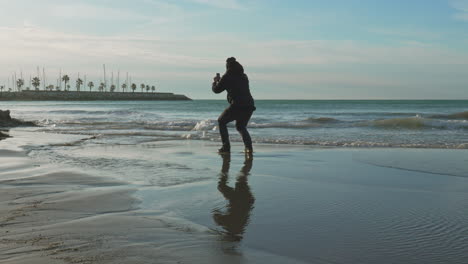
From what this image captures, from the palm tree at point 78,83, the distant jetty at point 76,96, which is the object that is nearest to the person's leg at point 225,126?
the distant jetty at point 76,96

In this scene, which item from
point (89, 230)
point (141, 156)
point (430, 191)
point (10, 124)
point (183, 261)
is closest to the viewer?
point (183, 261)

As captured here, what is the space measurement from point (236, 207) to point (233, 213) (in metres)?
0.21

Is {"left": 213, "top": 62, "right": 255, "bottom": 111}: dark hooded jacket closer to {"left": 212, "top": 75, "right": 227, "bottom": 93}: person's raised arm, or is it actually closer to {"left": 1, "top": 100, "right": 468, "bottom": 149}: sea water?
{"left": 212, "top": 75, "right": 227, "bottom": 93}: person's raised arm

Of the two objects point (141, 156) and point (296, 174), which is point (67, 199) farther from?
point (141, 156)

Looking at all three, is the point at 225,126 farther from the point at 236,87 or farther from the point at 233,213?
the point at 233,213

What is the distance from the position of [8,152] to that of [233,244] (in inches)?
234

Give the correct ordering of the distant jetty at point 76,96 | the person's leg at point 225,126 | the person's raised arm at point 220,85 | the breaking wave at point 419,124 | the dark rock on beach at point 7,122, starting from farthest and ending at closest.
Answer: the distant jetty at point 76,96
the breaking wave at point 419,124
the dark rock on beach at point 7,122
the person's leg at point 225,126
the person's raised arm at point 220,85

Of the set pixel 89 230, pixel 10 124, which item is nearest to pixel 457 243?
pixel 89 230

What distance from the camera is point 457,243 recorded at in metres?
2.76

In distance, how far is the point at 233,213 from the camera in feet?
11.5

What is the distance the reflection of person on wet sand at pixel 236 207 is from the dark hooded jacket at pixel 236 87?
272 centimetres

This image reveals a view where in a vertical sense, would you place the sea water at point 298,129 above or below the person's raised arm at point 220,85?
below

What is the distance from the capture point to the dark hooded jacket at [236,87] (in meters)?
8.03

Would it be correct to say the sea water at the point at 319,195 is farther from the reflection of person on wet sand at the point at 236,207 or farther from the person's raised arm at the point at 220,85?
the person's raised arm at the point at 220,85
